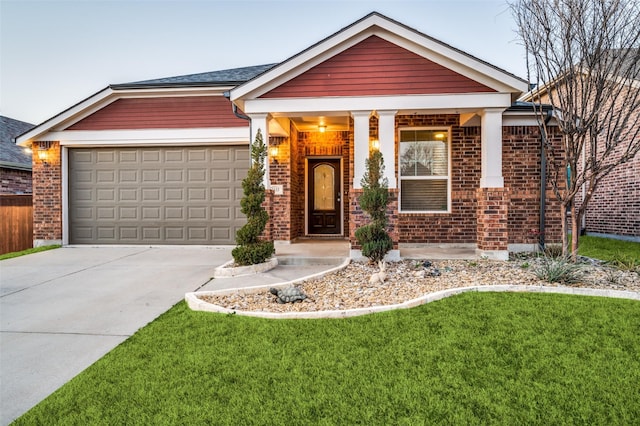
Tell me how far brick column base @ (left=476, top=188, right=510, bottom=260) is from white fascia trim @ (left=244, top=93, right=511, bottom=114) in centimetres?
169

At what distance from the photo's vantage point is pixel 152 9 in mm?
11156

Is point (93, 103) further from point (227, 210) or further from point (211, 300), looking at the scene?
point (211, 300)

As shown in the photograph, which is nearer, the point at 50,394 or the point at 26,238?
the point at 50,394

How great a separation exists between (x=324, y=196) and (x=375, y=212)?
394cm

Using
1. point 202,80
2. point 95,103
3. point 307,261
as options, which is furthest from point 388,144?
point 95,103

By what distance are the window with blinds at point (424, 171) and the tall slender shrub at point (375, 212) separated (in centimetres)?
219

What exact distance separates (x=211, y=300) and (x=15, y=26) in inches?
480

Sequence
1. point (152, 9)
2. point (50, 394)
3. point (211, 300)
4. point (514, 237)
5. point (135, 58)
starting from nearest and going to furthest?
1. point (50, 394)
2. point (211, 300)
3. point (514, 237)
4. point (152, 9)
5. point (135, 58)

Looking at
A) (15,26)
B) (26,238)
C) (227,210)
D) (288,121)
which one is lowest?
(26,238)

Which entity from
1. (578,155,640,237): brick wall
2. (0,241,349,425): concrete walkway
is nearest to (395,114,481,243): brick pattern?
(0,241,349,425): concrete walkway

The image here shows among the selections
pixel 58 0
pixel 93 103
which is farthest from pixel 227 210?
pixel 58 0

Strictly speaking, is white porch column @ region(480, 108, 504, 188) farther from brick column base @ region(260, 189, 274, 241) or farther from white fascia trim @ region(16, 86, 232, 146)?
white fascia trim @ region(16, 86, 232, 146)

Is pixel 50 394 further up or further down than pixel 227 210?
further down

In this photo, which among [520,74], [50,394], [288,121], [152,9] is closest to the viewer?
[50,394]
